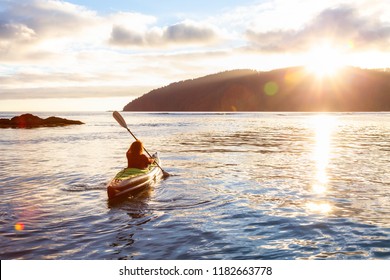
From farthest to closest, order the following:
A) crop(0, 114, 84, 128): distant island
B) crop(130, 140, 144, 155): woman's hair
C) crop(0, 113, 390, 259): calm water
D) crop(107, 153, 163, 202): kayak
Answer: crop(0, 114, 84, 128): distant island < crop(130, 140, 144, 155): woman's hair < crop(107, 153, 163, 202): kayak < crop(0, 113, 390, 259): calm water

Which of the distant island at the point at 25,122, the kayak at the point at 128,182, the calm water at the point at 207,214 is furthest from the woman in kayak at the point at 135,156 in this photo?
the distant island at the point at 25,122

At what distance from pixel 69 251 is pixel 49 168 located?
1376 centimetres

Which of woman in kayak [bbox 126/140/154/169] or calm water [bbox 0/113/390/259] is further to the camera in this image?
woman in kayak [bbox 126/140/154/169]

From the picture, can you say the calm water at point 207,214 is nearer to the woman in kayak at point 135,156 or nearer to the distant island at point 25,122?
the woman in kayak at point 135,156

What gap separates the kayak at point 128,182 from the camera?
1312 centimetres

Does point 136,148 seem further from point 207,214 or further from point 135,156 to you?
point 207,214

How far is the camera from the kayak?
13117 millimetres

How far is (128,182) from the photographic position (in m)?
→ 13.7

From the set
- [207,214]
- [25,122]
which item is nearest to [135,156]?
[207,214]

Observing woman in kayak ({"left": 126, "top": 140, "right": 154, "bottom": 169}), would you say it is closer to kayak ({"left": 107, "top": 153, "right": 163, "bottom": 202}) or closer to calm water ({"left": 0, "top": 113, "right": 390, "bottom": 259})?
kayak ({"left": 107, "top": 153, "right": 163, "bottom": 202})

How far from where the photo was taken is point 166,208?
40.2 feet

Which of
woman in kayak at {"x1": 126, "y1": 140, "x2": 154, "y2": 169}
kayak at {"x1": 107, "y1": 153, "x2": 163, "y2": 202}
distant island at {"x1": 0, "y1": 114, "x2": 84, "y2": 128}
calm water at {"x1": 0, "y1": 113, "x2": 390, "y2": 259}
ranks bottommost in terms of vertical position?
calm water at {"x1": 0, "y1": 113, "x2": 390, "y2": 259}

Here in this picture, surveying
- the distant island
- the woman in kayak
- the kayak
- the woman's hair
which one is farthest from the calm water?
the distant island
